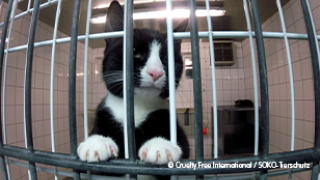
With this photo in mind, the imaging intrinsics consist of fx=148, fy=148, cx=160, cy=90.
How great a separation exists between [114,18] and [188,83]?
379 mm

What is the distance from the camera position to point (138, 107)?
2.10 feet

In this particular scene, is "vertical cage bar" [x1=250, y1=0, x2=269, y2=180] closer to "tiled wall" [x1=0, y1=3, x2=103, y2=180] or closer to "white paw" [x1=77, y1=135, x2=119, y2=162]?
"white paw" [x1=77, y1=135, x2=119, y2=162]

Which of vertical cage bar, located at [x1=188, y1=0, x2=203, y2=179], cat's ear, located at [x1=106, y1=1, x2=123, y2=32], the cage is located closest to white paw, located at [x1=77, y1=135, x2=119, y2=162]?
the cage

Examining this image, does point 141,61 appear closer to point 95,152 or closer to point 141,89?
point 141,89

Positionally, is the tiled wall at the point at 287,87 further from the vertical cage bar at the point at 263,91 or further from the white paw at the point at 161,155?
the white paw at the point at 161,155

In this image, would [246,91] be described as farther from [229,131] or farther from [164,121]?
[229,131]

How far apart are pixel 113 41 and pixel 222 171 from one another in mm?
597

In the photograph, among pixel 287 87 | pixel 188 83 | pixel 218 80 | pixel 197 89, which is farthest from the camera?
pixel 218 80

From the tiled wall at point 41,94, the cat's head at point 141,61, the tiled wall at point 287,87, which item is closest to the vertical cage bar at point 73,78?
the cat's head at point 141,61

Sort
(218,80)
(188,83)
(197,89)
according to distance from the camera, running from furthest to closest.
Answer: (218,80) < (188,83) < (197,89)

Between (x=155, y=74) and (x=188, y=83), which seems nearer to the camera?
(x=155, y=74)

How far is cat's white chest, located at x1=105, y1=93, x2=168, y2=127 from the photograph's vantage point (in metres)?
0.62

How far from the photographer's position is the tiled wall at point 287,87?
676 millimetres

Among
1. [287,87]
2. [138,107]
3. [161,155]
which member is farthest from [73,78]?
[287,87]
